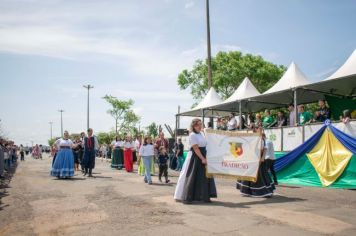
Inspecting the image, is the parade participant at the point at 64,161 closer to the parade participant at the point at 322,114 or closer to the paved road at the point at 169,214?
the paved road at the point at 169,214

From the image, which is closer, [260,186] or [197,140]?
[197,140]

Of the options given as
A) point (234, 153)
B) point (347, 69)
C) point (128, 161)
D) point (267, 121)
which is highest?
point (347, 69)

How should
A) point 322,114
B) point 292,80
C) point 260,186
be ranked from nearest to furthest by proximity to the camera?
point 260,186 → point 322,114 → point 292,80

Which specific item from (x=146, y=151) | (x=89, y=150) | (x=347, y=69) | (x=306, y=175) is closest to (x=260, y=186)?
(x=306, y=175)

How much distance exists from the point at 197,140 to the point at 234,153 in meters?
1.44

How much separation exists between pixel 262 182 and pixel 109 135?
56480 mm

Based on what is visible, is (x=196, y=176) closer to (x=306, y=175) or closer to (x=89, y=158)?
(x=306, y=175)

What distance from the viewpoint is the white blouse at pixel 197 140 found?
927 cm

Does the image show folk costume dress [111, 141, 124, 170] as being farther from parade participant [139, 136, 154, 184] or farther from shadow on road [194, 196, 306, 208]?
shadow on road [194, 196, 306, 208]

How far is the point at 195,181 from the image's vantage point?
361 inches

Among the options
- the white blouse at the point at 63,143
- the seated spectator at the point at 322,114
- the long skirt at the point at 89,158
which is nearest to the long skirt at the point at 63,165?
the white blouse at the point at 63,143

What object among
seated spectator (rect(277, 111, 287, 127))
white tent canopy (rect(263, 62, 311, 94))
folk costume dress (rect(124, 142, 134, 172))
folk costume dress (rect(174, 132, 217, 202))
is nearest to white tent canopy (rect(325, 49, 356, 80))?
white tent canopy (rect(263, 62, 311, 94))

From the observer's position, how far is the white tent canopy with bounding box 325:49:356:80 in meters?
14.1

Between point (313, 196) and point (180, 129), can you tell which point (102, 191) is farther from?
point (180, 129)
